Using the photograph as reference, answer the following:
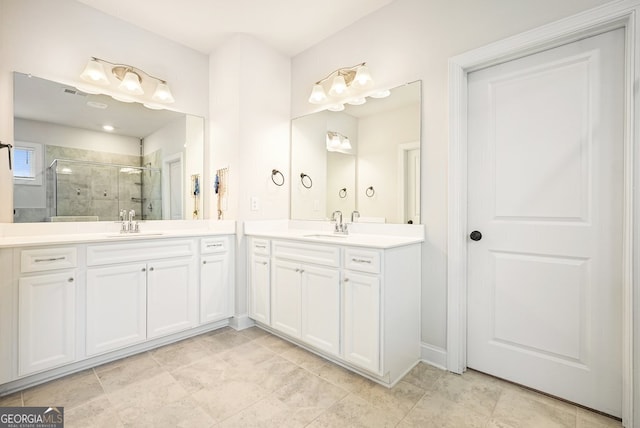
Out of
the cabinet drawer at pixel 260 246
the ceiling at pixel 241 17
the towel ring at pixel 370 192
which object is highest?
the ceiling at pixel 241 17

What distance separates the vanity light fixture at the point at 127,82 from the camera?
237cm

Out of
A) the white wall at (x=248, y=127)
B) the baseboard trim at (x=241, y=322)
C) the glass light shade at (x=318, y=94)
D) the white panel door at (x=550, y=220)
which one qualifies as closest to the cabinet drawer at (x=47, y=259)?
the white wall at (x=248, y=127)

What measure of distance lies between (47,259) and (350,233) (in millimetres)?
2135

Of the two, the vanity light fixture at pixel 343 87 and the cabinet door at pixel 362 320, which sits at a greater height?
the vanity light fixture at pixel 343 87

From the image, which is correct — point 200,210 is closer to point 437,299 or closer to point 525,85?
point 437,299

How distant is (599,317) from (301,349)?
1901 mm

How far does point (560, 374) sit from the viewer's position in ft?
5.56

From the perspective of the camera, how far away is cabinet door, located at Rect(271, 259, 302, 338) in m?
2.29

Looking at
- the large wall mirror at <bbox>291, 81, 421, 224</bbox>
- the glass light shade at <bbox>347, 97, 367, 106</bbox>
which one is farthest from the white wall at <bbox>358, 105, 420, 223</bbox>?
the glass light shade at <bbox>347, 97, 367, 106</bbox>

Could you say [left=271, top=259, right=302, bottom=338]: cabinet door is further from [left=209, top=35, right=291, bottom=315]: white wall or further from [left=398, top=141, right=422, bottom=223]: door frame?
[left=398, top=141, right=422, bottom=223]: door frame

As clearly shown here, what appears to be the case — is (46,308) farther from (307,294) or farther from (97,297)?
(307,294)

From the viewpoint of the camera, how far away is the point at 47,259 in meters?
1.86

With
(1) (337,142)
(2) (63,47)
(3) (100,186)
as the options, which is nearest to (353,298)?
(1) (337,142)

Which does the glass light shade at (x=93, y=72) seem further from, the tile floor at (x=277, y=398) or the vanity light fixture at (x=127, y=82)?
the tile floor at (x=277, y=398)
